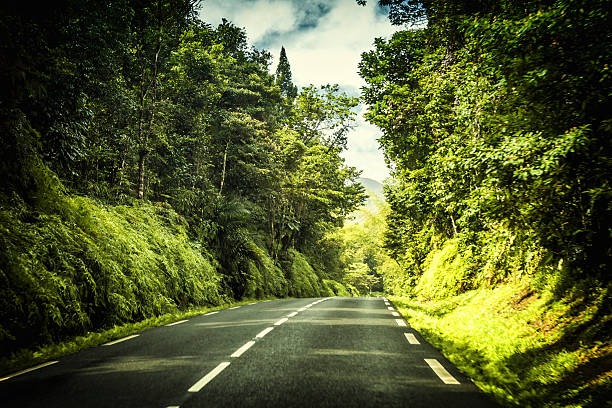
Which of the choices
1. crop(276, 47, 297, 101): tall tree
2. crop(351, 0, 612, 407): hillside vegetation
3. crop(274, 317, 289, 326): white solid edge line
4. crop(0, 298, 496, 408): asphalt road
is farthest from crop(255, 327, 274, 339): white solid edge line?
crop(276, 47, 297, 101): tall tree

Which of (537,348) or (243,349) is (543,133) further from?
(243,349)

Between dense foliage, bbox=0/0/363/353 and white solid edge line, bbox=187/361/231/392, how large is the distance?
3012mm

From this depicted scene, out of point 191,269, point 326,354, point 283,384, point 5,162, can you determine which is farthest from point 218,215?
point 283,384

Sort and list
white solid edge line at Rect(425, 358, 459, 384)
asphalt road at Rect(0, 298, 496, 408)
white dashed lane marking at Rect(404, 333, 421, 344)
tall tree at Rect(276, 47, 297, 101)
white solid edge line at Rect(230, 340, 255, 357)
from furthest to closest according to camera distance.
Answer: tall tree at Rect(276, 47, 297, 101) < white dashed lane marking at Rect(404, 333, 421, 344) < white solid edge line at Rect(230, 340, 255, 357) < white solid edge line at Rect(425, 358, 459, 384) < asphalt road at Rect(0, 298, 496, 408)

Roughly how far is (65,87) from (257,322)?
313 inches

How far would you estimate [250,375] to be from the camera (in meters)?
4.32

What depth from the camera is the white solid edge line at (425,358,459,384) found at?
422 centimetres

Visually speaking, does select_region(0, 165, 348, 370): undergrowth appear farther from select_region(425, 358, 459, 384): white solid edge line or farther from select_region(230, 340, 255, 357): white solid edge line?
select_region(425, 358, 459, 384): white solid edge line

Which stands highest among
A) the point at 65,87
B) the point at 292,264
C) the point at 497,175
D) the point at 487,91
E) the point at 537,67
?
the point at 65,87

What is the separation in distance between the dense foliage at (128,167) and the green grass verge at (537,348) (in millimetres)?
6514

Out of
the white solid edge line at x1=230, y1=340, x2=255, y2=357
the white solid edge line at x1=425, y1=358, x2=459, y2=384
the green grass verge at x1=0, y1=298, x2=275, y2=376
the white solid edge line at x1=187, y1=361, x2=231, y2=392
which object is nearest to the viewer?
the white solid edge line at x1=187, y1=361, x2=231, y2=392

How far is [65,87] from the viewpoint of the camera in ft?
31.2

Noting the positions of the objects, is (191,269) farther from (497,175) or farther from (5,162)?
(497,175)

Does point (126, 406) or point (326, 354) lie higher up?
point (126, 406)
